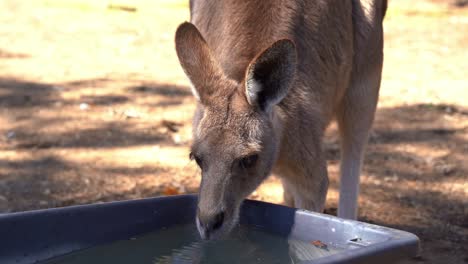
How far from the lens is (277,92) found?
3057 mm

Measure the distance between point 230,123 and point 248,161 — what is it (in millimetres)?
155

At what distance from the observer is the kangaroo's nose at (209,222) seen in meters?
2.79

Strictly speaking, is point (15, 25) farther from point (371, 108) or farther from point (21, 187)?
point (371, 108)

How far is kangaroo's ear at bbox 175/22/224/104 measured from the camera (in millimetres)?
3084

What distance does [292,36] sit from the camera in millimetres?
3443

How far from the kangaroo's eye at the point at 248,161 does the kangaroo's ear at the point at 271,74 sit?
0.20 metres

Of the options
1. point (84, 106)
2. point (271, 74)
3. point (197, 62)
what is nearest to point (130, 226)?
point (197, 62)

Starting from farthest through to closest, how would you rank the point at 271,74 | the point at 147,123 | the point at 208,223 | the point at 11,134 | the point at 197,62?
1. the point at 147,123
2. the point at 11,134
3. the point at 197,62
4. the point at 271,74
5. the point at 208,223

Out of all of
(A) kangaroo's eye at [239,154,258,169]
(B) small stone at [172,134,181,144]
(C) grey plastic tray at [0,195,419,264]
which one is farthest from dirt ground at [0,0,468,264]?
(A) kangaroo's eye at [239,154,258,169]

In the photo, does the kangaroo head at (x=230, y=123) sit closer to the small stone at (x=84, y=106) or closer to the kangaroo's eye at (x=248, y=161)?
the kangaroo's eye at (x=248, y=161)

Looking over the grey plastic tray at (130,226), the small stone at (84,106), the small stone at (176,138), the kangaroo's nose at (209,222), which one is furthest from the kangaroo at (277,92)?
the small stone at (84,106)

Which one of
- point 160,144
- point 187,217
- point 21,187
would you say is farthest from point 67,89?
point 187,217

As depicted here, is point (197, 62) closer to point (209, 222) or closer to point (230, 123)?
point (230, 123)

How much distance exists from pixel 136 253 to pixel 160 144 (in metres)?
2.34
